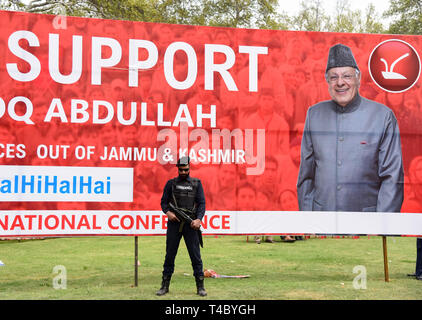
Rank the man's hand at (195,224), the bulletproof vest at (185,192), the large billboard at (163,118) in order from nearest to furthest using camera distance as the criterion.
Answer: the man's hand at (195,224) < the bulletproof vest at (185,192) < the large billboard at (163,118)

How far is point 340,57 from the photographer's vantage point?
416 inches

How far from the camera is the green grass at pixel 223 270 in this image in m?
8.67

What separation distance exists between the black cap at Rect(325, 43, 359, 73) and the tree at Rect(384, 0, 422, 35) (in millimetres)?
26814

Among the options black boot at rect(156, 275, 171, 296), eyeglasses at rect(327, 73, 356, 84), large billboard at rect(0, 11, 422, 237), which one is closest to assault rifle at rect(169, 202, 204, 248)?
black boot at rect(156, 275, 171, 296)

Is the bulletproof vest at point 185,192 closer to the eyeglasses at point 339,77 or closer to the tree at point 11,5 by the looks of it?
the eyeglasses at point 339,77

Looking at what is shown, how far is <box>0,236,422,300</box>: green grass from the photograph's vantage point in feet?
28.5

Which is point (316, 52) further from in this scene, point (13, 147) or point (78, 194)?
point (13, 147)

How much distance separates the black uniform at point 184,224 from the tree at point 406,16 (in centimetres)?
3055

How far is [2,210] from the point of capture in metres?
9.30

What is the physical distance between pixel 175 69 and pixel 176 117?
976 mm

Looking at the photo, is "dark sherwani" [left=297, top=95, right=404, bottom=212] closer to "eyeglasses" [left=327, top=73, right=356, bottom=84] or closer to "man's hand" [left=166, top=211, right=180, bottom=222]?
"eyeglasses" [left=327, top=73, right=356, bottom=84]

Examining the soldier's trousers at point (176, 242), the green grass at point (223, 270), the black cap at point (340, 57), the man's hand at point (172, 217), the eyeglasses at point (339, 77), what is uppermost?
the black cap at point (340, 57)

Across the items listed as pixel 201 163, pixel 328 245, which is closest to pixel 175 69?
pixel 201 163

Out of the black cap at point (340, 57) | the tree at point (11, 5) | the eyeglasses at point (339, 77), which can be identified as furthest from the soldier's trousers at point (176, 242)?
the tree at point (11, 5)
